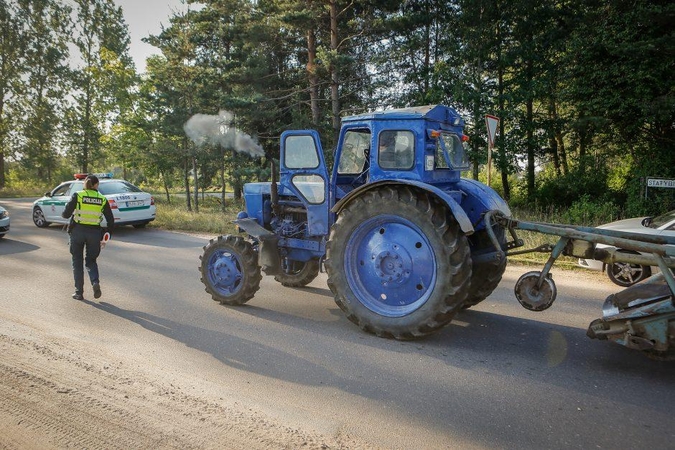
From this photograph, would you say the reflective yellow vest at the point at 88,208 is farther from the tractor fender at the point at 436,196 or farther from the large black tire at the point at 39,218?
the large black tire at the point at 39,218

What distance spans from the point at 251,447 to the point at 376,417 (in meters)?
0.93

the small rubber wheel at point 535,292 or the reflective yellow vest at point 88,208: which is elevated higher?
the reflective yellow vest at point 88,208

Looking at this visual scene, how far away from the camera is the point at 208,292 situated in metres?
6.22

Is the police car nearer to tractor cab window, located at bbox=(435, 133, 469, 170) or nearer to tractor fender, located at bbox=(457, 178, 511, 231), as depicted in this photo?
tractor cab window, located at bbox=(435, 133, 469, 170)

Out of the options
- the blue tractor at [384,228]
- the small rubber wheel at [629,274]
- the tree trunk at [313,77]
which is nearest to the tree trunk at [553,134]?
the tree trunk at [313,77]

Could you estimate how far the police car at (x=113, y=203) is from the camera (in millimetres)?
12961

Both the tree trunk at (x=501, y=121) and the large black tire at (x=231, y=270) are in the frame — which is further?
the tree trunk at (x=501, y=121)

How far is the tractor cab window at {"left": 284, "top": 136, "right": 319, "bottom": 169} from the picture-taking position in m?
5.65

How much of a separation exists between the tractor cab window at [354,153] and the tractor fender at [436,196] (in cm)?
69

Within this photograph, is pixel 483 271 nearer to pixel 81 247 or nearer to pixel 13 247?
pixel 81 247

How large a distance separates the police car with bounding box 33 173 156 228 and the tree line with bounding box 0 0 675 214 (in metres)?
4.02

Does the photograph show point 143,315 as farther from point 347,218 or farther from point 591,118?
point 591,118

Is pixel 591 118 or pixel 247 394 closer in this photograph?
pixel 247 394

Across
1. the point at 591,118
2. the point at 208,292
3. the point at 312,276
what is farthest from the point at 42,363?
the point at 591,118
